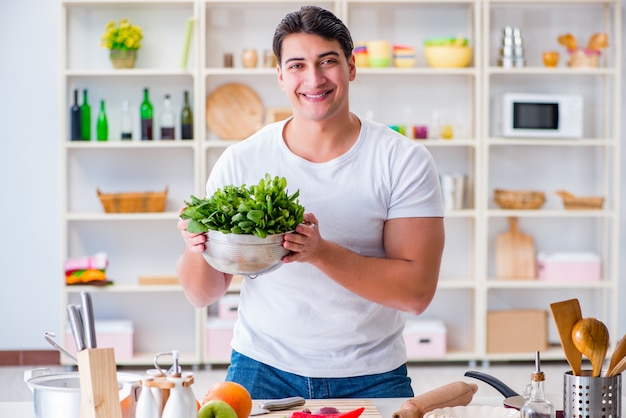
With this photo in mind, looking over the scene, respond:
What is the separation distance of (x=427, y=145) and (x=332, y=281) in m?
3.25

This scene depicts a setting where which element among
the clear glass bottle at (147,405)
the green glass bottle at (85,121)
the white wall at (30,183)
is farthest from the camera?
the white wall at (30,183)

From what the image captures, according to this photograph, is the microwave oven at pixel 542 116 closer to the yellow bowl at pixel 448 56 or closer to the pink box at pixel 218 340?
the yellow bowl at pixel 448 56

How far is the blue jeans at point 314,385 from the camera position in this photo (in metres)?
2.08

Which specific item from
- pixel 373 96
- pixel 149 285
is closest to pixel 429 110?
pixel 373 96

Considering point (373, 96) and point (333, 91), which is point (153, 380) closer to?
point (333, 91)

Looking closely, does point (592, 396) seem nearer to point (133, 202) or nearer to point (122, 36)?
point (133, 202)

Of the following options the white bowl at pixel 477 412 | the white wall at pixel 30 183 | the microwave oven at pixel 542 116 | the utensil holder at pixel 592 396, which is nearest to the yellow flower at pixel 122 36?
the white wall at pixel 30 183

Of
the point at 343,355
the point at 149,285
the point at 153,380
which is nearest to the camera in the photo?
the point at 153,380

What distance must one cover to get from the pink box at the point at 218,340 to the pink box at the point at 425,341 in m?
1.03

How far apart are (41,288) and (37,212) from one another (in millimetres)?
453

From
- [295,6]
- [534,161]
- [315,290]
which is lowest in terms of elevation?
[315,290]

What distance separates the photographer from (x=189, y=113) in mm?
5207

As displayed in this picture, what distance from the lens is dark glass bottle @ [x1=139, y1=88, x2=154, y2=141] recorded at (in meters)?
5.16

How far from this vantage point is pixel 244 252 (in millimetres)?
1808
